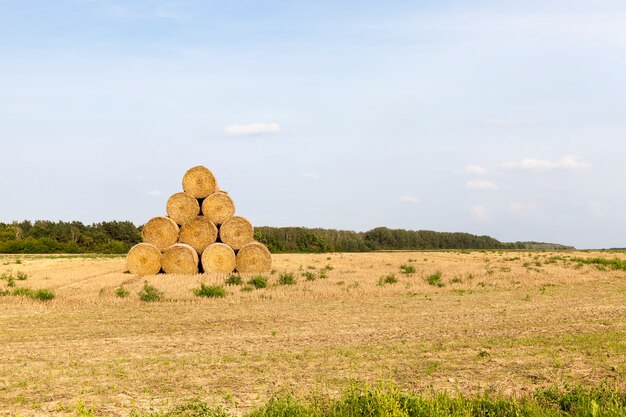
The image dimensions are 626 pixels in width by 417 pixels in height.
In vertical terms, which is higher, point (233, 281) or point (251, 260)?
point (251, 260)

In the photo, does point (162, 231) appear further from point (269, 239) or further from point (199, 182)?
point (269, 239)

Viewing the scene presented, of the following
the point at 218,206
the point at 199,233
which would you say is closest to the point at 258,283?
the point at 199,233

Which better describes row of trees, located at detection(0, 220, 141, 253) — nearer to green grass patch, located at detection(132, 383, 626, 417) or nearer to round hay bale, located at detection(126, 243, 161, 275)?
round hay bale, located at detection(126, 243, 161, 275)

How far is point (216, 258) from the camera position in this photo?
22.7m

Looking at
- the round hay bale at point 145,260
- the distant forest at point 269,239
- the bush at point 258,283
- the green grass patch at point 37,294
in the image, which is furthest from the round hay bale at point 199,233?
the distant forest at point 269,239

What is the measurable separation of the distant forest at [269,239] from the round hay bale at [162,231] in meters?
36.1

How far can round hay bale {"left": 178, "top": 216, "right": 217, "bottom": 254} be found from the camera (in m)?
23.2

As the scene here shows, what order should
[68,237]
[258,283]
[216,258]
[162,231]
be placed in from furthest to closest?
[68,237]
[162,231]
[216,258]
[258,283]

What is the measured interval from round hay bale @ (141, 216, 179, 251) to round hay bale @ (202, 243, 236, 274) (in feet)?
4.98

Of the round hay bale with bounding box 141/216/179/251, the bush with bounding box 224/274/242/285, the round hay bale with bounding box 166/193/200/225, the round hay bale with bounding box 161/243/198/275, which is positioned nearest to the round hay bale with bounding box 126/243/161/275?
the round hay bale with bounding box 141/216/179/251

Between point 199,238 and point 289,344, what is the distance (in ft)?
46.9

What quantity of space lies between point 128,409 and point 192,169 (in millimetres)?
17914

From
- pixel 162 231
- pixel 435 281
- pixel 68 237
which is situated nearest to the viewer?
pixel 435 281

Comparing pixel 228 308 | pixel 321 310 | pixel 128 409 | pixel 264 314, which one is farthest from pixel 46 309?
pixel 128 409
